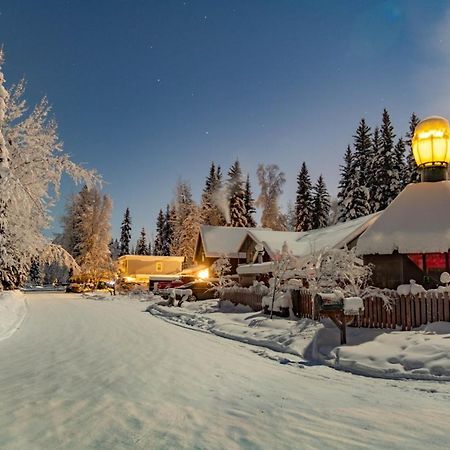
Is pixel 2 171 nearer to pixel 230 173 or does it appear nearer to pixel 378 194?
pixel 378 194

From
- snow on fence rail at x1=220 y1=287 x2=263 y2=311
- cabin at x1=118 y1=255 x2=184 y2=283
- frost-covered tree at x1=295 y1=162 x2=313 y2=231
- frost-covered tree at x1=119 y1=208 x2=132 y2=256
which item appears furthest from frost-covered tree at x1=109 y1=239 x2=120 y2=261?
snow on fence rail at x1=220 y1=287 x2=263 y2=311

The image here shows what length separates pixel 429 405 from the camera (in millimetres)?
6227

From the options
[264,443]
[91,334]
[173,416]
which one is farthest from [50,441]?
[91,334]

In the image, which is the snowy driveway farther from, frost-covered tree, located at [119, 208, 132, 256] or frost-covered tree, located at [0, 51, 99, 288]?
frost-covered tree, located at [119, 208, 132, 256]

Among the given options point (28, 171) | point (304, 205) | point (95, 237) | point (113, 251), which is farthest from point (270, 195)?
point (113, 251)

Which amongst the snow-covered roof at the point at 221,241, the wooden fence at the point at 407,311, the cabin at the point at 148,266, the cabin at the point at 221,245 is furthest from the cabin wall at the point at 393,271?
the cabin at the point at 148,266

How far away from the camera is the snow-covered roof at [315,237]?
26672 millimetres

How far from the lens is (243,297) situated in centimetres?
2323

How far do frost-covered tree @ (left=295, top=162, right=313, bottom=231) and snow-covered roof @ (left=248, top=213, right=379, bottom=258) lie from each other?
19846 millimetres

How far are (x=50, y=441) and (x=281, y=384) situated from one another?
13.6 feet

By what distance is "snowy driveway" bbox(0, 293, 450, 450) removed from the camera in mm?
4355

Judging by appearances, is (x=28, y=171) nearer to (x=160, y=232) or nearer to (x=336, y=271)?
(x=336, y=271)

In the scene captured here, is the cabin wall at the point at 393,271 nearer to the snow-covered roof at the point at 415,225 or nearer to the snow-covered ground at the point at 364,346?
the snow-covered roof at the point at 415,225

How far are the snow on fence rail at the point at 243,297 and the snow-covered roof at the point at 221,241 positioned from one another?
18.1 metres
